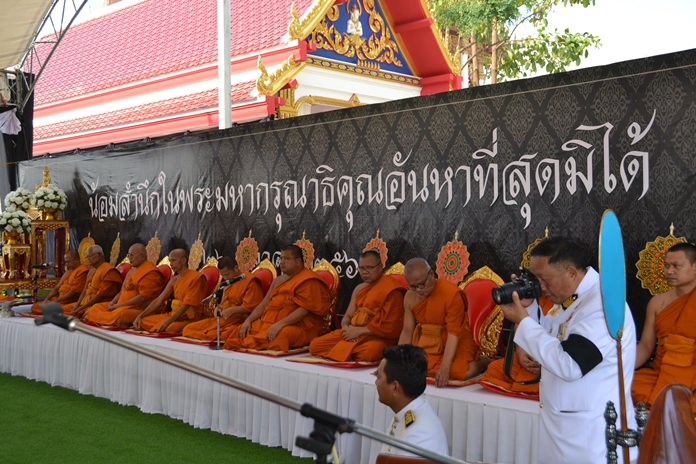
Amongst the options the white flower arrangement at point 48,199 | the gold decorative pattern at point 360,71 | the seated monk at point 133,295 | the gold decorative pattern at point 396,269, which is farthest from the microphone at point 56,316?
the gold decorative pattern at point 360,71

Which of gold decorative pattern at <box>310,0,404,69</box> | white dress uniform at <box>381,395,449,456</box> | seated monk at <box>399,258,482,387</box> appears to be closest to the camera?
white dress uniform at <box>381,395,449,456</box>

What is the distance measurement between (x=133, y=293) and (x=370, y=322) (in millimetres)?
3070

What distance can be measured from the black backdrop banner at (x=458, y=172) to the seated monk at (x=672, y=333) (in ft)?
1.03

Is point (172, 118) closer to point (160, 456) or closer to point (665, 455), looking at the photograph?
point (160, 456)

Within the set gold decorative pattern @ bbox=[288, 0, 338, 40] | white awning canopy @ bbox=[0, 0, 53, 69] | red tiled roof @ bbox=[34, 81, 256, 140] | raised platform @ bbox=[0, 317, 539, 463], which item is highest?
gold decorative pattern @ bbox=[288, 0, 338, 40]

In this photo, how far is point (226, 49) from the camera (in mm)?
8398

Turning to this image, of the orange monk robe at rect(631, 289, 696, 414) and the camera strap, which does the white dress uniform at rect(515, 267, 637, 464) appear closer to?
the camera strap

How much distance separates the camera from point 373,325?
501 cm

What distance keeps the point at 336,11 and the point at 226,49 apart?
105 inches

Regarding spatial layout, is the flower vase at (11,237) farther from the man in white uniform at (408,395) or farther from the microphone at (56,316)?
the microphone at (56,316)

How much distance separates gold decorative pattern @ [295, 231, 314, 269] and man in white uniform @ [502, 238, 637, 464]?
380 centimetres

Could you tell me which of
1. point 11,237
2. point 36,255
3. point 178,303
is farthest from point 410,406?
point 36,255

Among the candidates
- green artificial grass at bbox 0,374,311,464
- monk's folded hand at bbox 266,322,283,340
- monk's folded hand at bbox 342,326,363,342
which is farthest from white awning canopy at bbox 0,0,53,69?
monk's folded hand at bbox 342,326,363,342

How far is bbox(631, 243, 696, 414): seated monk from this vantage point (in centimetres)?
365
